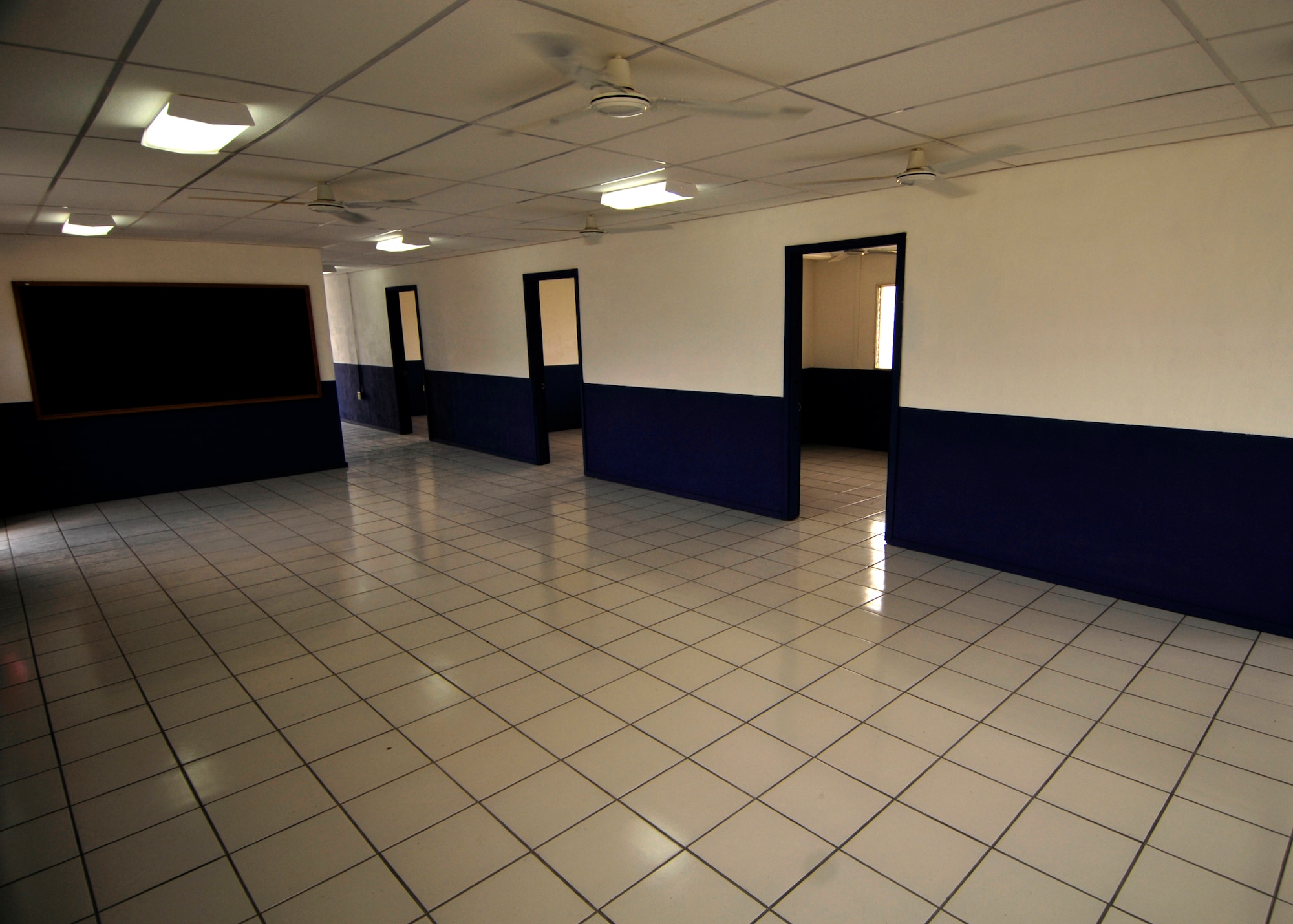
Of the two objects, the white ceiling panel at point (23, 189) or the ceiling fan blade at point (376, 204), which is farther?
the ceiling fan blade at point (376, 204)

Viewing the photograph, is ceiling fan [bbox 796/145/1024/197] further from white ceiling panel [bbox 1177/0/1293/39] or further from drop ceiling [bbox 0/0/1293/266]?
white ceiling panel [bbox 1177/0/1293/39]

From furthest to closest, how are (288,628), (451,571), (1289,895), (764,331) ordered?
1. (764,331)
2. (451,571)
3. (288,628)
4. (1289,895)

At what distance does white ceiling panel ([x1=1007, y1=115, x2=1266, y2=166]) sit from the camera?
334 cm

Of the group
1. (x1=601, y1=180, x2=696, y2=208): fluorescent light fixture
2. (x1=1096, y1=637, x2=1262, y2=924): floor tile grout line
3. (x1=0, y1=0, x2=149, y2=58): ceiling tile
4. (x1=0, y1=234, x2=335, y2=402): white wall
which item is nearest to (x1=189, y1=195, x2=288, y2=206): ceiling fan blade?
(x1=601, y1=180, x2=696, y2=208): fluorescent light fixture

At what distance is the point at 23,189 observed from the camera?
4.29 m

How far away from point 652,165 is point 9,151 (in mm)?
3246

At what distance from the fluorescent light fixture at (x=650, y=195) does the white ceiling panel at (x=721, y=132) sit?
73 cm

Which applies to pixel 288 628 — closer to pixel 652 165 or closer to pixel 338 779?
pixel 338 779

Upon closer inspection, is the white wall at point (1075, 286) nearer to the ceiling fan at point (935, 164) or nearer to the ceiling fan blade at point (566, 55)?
the ceiling fan at point (935, 164)

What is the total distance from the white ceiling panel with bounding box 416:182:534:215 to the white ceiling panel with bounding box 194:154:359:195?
769 mm

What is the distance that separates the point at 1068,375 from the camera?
4246 millimetres

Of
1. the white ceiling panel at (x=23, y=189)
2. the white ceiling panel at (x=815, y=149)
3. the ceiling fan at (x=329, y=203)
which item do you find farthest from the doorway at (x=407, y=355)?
the white ceiling panel at (x=815, y=149)

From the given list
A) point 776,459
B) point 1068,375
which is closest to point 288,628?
point 776,459

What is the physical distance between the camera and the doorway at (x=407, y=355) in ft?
35.3
